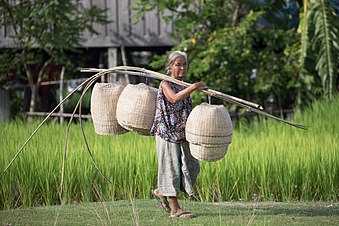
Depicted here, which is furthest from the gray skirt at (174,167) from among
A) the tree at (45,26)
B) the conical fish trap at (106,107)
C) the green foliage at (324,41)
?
the tree at (45,26)

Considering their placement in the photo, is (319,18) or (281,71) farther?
(281,71)

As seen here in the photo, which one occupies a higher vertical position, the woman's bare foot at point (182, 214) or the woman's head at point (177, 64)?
the woman's head at point (177, 64)

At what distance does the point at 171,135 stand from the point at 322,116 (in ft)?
17.0

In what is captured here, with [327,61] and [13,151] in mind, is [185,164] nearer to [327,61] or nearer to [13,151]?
[13,151]

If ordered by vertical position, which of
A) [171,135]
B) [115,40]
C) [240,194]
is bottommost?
[240,194]

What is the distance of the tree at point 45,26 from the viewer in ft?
44.3

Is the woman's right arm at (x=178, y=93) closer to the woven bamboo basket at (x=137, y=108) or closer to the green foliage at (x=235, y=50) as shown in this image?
the woven bamboo basket at (x=137, y=108)

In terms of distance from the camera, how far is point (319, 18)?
12031mm

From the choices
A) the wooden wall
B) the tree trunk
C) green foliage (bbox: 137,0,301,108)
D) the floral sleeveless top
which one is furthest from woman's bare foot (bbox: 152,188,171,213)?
the tree trunk

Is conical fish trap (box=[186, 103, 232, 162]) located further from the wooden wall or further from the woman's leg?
the wooden wall

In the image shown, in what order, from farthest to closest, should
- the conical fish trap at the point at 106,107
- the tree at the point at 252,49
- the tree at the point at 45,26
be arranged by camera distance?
the tree at the point at 45,26 → the tree at the point at 252,49 → the conical fish trap at the point at 106,107

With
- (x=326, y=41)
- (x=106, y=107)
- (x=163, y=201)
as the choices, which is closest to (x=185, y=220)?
(x=163, y=201)

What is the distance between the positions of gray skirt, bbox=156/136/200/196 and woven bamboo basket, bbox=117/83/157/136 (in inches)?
6.4

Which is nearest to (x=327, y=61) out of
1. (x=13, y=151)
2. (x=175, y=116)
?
(x=13, y=151)
